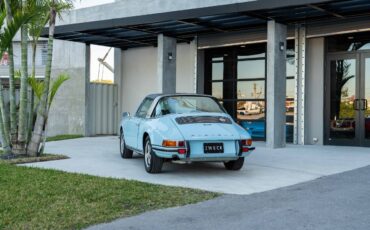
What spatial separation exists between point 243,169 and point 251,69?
7573 mm

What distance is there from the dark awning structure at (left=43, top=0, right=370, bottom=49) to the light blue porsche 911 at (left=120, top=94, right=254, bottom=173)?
11.9ft

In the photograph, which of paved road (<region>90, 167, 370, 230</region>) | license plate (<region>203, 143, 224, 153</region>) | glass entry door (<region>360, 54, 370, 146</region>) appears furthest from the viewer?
glass entry door (<region>360, 54, 370, 146</region>)

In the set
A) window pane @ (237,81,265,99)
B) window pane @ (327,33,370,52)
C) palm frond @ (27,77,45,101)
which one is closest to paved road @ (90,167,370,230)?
palm frond @ (27,77,45,101)

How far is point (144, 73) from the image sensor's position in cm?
1917

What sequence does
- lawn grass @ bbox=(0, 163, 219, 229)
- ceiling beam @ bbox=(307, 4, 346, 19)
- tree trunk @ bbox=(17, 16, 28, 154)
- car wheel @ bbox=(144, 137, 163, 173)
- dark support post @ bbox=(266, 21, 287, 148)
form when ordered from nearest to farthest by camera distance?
lawn grass @ bbox=(0, 163, 219, 229) → car wheel @ bbox=(144, 137, 163, 173) → tree trunk @ bbox=(17, 16, 28, 154) → ceiling beam @ bbox=(307, 4, 346, 19) → dark support post @ bbox=(266, 21, 287, 148)

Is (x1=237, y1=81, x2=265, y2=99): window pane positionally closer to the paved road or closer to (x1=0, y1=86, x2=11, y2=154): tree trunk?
(x1=0, y1=86, x2=11, y2=154): tree trunk

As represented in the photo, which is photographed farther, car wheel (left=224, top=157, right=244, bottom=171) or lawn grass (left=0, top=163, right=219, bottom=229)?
car wheel (left=224, top=157, right=244, bottom=171)

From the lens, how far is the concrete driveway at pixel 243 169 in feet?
26.2

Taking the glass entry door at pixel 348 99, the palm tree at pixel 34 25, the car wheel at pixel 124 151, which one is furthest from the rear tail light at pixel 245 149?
the glass entry door at pixel 348 99

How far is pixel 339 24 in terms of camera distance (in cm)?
1377

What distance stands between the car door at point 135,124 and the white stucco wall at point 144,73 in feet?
23.5

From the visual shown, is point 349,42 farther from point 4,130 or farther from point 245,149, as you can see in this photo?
point 4,130

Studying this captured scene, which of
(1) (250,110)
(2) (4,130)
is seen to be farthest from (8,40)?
(1) (250,110)

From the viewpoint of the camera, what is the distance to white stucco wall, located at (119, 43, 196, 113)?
17.8 meters
